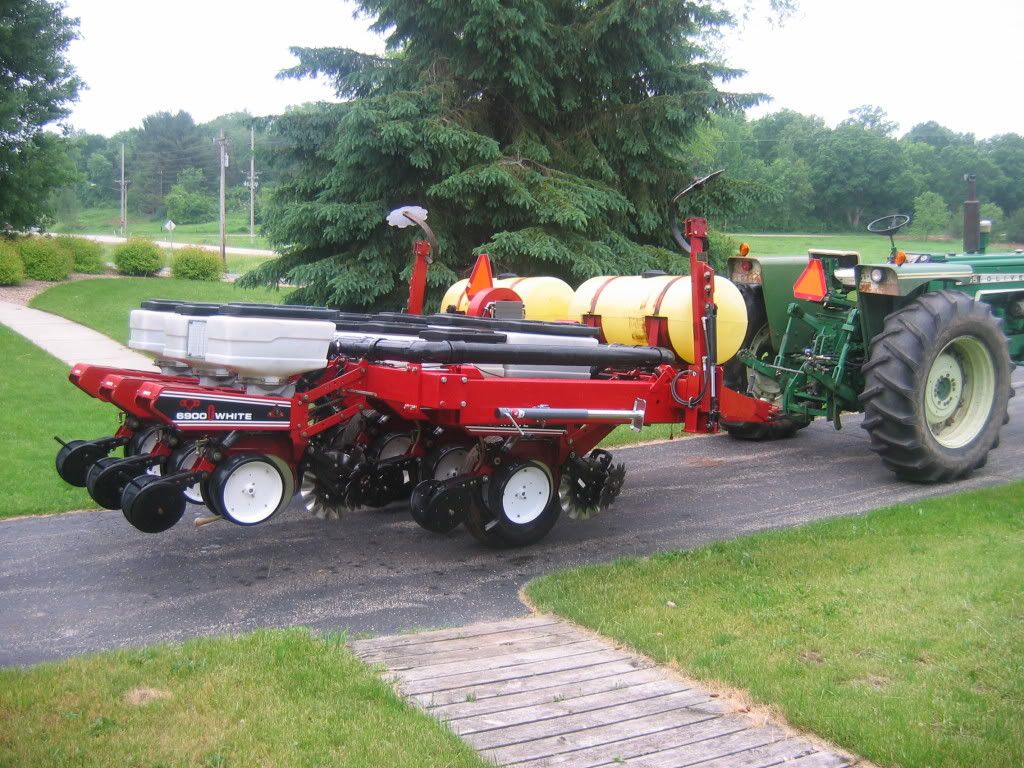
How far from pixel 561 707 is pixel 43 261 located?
29.6 metres

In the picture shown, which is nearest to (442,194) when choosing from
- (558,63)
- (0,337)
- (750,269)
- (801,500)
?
(558,63)

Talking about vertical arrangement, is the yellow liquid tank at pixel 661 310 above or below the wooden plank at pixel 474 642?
above

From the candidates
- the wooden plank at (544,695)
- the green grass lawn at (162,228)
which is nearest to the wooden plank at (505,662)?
the wooden plank at (544,695)

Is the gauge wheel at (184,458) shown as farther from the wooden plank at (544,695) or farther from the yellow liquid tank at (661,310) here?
the yellow liquid tank at (661,310)

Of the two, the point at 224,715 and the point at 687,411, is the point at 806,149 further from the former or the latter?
the point at 224,715

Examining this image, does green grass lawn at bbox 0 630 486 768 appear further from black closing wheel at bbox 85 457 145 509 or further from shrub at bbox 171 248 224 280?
shrub at bbox 171 248 224 280

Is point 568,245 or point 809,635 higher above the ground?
point 568,245

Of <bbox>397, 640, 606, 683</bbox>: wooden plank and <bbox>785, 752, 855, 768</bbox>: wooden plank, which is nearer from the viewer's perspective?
<bbox>785, 752, 855, 768</bbox>: wooden plank

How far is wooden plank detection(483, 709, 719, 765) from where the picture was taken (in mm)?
3574

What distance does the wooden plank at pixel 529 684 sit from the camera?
401cm

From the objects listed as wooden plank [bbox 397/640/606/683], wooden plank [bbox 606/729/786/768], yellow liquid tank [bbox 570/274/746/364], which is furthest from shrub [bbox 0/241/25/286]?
wooden plank [bbox 606/729/786/768]

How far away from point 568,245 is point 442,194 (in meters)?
1.62

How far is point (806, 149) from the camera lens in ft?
52.2

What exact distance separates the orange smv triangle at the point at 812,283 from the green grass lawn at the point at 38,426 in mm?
5642
